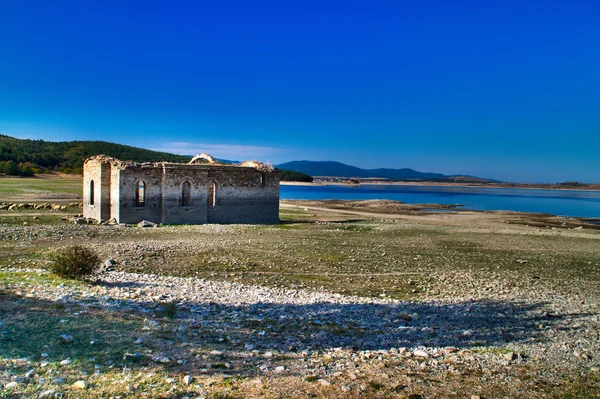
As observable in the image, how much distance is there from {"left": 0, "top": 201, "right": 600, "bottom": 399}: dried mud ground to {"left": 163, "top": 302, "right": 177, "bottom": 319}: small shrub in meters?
0.04

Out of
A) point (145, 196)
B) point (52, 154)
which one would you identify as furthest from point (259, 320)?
point (52, 154)

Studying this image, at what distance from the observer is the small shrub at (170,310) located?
28.5ft

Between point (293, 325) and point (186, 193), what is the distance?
20506mm

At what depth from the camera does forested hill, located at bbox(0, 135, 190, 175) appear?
8819cm

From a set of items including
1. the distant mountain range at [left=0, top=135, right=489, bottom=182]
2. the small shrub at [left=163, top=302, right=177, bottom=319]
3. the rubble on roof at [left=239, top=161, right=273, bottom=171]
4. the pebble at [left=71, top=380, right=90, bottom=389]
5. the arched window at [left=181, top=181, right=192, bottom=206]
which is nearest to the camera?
the pebble at [left=71, top=380, right=90, bottom=389]

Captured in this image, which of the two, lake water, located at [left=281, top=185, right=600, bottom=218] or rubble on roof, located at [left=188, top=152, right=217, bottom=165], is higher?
rubble on roof, located at [left=188, top=152, right=217, bottom=165]

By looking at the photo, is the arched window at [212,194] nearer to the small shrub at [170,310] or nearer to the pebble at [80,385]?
the small shrub at [170,310]

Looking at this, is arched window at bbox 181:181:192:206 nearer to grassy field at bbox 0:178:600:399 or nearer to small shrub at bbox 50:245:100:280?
grassy field at bbox 0:178:600:399

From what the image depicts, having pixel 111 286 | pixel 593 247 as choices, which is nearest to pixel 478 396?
pixel 111 286

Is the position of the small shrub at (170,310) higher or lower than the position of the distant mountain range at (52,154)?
lower

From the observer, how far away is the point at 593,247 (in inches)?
945

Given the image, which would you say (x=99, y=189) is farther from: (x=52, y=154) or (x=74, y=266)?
(x=52, y=154)

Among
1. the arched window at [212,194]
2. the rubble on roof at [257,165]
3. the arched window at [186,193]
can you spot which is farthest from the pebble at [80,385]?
the rubble on roof at [257,165]

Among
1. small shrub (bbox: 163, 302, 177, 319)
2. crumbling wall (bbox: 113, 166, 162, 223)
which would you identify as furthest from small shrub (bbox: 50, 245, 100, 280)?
crumbling wall (bbox: 113, 166, 162, 223)
